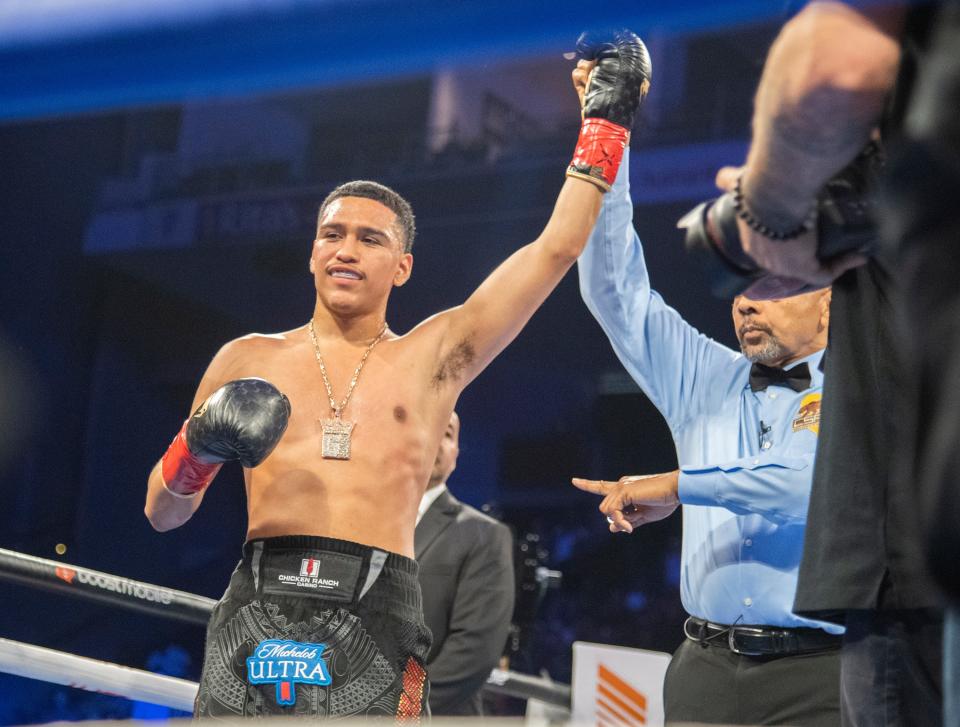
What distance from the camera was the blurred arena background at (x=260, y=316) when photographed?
693cm

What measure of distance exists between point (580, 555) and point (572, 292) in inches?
69.0

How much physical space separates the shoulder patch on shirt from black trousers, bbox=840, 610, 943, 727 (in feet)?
3.10

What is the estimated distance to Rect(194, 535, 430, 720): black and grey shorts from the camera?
169cm

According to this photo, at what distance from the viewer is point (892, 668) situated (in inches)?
40.2

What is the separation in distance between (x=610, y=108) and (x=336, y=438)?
76cm

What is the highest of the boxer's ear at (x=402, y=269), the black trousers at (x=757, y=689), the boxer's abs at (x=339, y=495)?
the boxer's ear at (x=402, y=269)

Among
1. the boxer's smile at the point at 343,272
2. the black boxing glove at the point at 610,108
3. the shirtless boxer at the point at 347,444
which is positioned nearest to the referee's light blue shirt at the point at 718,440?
the black boxing glove at the point at 610,108

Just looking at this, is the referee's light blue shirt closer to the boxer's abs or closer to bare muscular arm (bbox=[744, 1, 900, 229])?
the boxer's abs

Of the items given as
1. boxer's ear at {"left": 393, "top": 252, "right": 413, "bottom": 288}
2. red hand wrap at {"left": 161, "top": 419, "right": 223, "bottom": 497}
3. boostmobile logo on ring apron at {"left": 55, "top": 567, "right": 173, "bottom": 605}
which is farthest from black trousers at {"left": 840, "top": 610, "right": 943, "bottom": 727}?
→ boostmobile logo on ring apron at {"left": 55, "top": 567, "right": 173, "bottom": 605}

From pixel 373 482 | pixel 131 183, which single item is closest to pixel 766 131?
pixel 373 482

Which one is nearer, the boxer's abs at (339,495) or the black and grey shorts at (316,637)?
the black and grey shorts at (316,637)

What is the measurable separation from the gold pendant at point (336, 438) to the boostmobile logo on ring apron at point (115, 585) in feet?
2.18

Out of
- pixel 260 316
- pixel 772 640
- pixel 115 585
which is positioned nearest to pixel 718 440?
pixel 772 640

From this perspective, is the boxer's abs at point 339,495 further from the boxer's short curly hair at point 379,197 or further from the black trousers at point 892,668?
the black trousers at point 892,668
